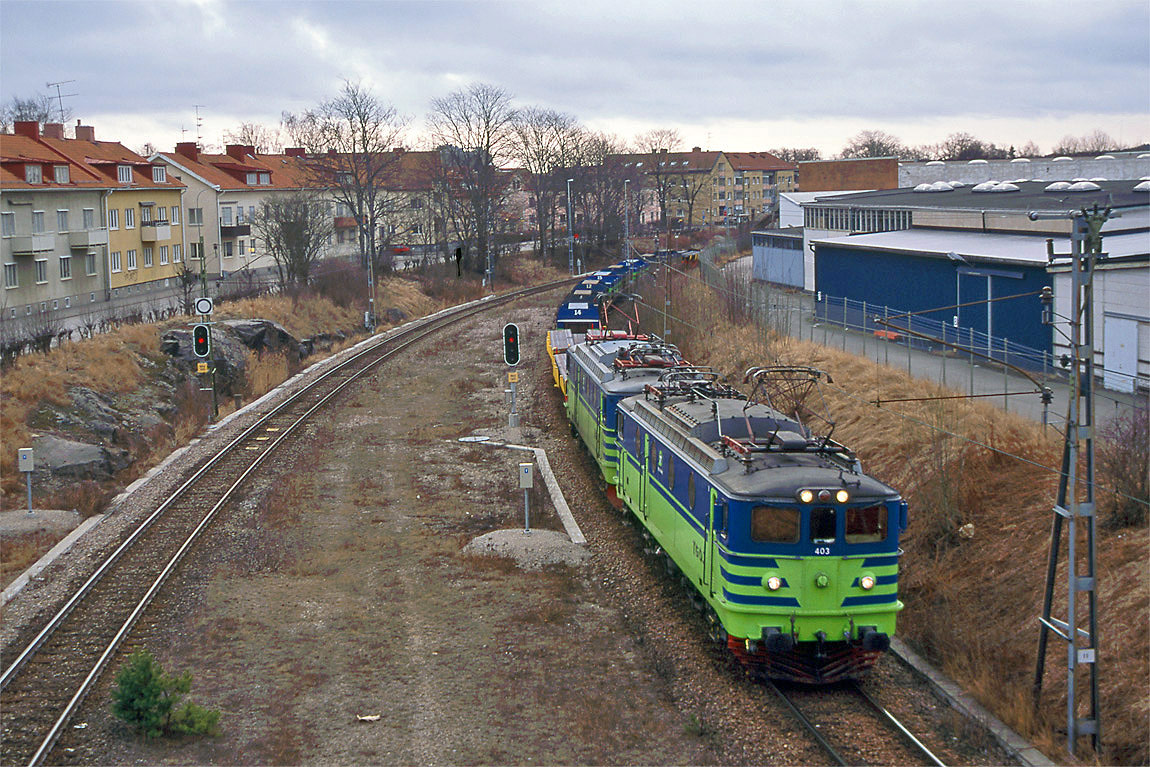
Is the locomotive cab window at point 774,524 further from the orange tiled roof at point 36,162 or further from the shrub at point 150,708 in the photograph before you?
the orange tiled roof at point 36,162

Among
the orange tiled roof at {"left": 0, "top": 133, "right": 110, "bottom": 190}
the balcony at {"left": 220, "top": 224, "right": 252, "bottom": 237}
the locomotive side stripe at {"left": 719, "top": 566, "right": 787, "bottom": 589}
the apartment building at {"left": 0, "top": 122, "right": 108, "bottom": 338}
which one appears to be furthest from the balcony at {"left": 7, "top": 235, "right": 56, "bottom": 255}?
the locomotive side stripe at {"left": 719, "top": 566, "right": 787, "bottom": 589}

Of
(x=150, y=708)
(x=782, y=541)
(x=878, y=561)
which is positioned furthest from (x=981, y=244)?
(x=150, y=708)

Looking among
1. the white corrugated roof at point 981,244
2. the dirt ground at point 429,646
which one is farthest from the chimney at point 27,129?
the dirt ground at point 429,646

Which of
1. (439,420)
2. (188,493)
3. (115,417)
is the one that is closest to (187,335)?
(115,417)

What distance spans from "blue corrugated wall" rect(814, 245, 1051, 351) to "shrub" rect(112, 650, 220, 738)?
59.6 feet

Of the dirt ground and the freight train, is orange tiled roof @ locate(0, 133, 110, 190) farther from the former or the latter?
the freight train

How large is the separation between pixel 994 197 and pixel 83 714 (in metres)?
41.1

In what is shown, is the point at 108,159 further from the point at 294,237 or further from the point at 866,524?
the point at 866,524

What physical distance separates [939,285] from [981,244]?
2294 mm

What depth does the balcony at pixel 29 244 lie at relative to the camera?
47284 mm

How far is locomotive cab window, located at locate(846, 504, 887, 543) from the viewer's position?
12.4 m

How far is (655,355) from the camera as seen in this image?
77.3 ft

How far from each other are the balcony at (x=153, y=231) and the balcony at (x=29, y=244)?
11.8m

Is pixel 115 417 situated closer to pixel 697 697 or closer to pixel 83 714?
pixel 83 714
